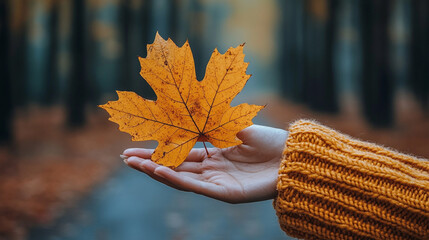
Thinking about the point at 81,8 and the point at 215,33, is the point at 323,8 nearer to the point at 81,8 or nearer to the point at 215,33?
the point at 81,8

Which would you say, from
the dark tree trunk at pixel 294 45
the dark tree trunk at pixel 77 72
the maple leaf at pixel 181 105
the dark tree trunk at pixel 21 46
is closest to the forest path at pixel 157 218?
the maple leaf at pixel 181 105

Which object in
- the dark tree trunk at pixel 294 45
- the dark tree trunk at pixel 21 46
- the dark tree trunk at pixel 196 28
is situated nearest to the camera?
the dark tree trunk at pixel 21 46

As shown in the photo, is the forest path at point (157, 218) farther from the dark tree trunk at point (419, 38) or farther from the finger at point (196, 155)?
the dark tree trunk at point (419, 38)

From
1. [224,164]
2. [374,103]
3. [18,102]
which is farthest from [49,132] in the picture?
[224,164]

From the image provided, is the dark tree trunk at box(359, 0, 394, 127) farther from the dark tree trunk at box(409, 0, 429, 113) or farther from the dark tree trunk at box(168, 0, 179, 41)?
the dark tree trunk at box(168, 0, 179, 41)

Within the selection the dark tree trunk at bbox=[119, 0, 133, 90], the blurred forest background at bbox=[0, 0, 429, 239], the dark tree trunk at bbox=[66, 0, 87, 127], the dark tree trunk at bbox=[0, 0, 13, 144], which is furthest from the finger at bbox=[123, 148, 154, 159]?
the dark tree trunk at bbox=[119, 0, 133, 90]

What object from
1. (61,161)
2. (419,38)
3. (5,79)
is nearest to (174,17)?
(419,38)
